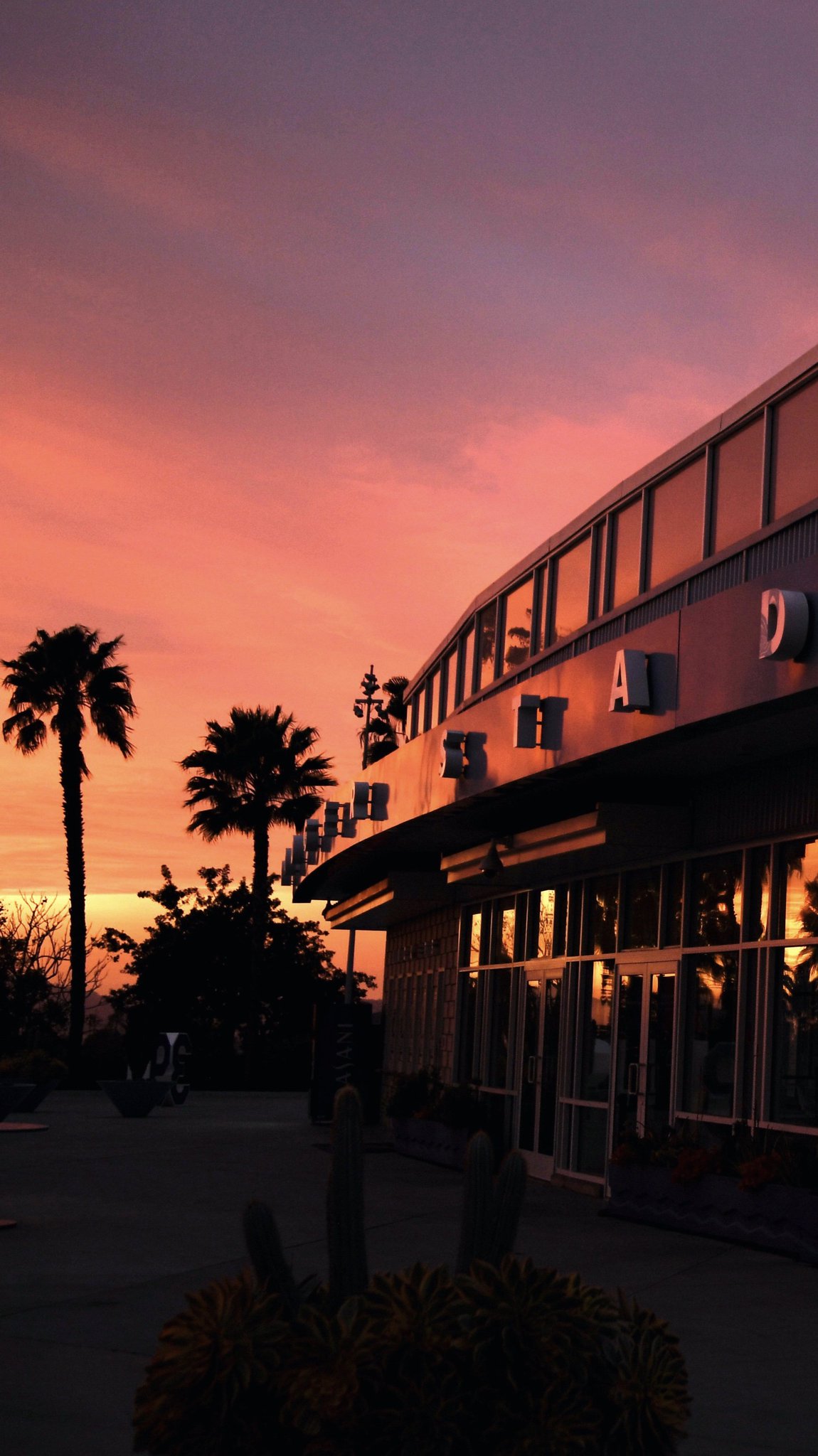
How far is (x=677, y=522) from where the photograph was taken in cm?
1519

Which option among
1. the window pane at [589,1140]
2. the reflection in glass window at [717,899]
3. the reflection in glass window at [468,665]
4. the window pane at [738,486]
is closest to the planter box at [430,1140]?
the window pane at [589,1140]

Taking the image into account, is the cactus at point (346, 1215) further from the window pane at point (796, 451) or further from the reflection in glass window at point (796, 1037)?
the reflection in glass window at point (796, 1037)

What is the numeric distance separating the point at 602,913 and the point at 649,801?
9.22 ft

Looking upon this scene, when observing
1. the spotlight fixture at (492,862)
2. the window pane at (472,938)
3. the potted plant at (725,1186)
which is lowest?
the potted plant at (725,1186)

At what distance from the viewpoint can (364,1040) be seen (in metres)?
31.6

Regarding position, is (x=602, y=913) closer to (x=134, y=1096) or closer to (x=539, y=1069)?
(x=539, y=1069)

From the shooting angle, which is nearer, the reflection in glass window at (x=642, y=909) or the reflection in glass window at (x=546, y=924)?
the reflection in glass window at (x=642, y=909)

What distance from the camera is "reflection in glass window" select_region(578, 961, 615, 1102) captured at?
58.1 feet

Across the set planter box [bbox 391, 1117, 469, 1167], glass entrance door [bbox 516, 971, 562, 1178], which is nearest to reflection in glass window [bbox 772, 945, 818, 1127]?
glass entrance door [bbox 516, 971, 562, 1178]

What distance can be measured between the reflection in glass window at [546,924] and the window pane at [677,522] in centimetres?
574

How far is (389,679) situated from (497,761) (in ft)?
102

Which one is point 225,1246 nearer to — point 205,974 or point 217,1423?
point 217,1423

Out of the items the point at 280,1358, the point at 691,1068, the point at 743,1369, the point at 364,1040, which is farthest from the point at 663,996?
the point at 364,1040

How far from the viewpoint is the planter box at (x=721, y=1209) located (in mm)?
12258
